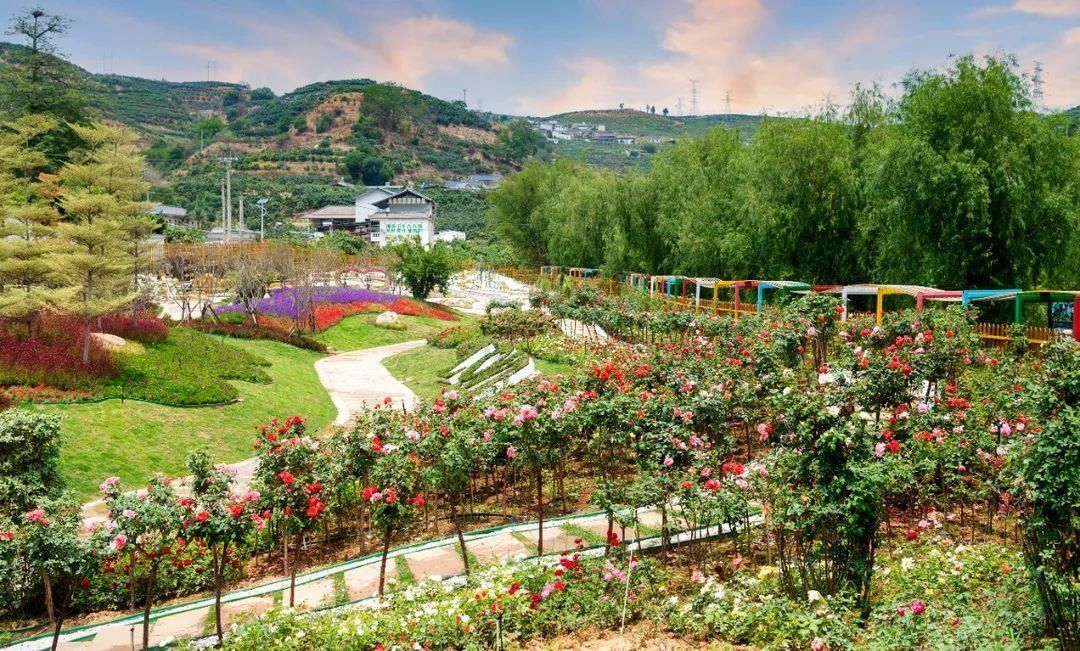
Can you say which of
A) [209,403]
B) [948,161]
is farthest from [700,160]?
[209,403]

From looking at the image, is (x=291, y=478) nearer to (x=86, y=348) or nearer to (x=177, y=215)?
(x=86, y=348)

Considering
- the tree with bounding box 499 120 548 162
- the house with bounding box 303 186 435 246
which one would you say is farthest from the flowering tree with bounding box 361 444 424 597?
the tree with bounding box 499 120 548 162

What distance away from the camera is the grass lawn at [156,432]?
12.3 metres

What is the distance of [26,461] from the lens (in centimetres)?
851

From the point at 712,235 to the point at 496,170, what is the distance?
122 metres

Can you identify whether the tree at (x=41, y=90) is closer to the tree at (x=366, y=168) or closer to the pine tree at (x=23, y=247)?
the pine tree at (x=23, y=247)

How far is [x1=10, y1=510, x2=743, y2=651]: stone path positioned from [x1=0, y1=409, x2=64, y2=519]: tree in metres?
1.90

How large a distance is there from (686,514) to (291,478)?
376 centimetres

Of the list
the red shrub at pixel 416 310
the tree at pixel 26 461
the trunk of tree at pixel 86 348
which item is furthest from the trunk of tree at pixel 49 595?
the red shrub at pixel 416 310

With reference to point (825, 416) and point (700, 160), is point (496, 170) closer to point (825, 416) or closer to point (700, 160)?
point (700, 160)

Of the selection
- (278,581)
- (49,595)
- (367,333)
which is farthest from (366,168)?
(49,595)

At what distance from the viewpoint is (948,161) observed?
18938 mm

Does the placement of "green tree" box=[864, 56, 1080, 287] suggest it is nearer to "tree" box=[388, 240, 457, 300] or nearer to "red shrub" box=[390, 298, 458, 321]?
"red shrub" box=[390, 298, 458, 321]

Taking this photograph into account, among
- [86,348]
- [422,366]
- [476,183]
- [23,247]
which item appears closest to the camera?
[86,348]
